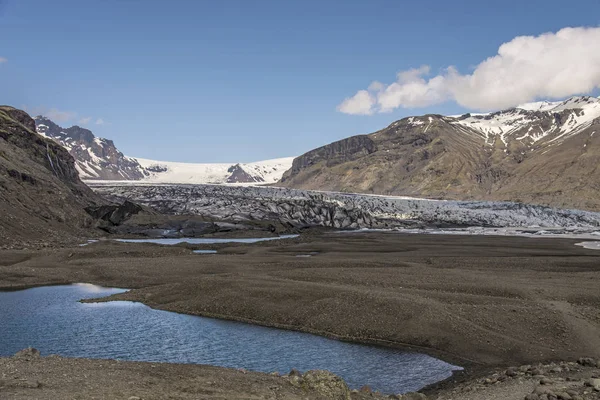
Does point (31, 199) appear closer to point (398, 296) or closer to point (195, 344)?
point (195, 344)

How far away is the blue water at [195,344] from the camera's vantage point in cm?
2319

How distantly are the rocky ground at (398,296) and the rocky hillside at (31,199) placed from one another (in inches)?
392

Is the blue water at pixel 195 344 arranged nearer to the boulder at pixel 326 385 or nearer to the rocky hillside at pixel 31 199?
the boulder at pixel 326 385

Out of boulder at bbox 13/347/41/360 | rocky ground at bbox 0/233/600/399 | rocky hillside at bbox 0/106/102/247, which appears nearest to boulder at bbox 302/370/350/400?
rocky ground at bbox 0/233/600/399

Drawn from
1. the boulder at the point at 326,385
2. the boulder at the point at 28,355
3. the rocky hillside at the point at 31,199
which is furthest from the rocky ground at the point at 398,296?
the rocky hillside at the point at 31,199

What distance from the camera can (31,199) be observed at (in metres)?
70.2

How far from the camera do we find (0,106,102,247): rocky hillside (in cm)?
6084

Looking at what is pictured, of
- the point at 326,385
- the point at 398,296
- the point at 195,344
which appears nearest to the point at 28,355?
the point at 195,344

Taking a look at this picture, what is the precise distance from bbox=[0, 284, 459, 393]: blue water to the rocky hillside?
97.6 feet

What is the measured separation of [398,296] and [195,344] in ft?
42.4

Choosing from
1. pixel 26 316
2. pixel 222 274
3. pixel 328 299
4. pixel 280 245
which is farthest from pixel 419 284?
pixel 280 245

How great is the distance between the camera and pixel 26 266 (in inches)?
1818

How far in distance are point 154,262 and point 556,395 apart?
39993 mm

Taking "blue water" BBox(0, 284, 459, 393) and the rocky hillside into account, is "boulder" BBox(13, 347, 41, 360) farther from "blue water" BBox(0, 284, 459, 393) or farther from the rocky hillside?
the rocky hillside
